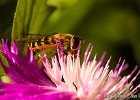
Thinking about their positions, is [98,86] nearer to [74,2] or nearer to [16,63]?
[16,63]

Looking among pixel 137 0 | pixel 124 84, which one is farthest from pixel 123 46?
pixel 124 84

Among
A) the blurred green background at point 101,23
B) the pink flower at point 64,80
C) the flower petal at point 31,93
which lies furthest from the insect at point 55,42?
the blurred green background at point 101,23

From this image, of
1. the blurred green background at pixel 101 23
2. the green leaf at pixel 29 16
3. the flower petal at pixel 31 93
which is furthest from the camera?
the blurred green background at pixel 101 23

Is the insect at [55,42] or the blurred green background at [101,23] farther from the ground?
the insect at [55,42]

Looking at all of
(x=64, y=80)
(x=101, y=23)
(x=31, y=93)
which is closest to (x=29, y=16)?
(x=64, y=80)

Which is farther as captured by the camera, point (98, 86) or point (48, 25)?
point (48, 25)

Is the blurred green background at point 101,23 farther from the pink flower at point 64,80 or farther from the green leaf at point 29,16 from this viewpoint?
the pink flower at point 64,80

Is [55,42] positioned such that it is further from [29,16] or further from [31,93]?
[31,93]
